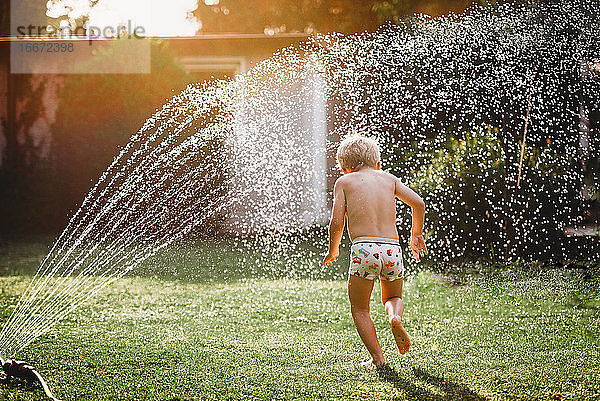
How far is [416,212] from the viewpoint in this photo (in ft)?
10.7

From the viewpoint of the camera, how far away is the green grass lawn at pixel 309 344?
117 inches

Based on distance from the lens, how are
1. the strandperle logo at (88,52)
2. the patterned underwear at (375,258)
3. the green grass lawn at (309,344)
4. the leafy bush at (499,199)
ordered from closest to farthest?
1. the green grass lawn at (309,344)
2. the patterned underwear at (375,258)
3. the leafy bush at (499,199)
4. the strandperle logo at (88,52)

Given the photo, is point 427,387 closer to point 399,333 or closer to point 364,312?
point 399,333

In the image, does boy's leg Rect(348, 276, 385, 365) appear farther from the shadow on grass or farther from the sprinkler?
the sprinkler

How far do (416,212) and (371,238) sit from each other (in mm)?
251

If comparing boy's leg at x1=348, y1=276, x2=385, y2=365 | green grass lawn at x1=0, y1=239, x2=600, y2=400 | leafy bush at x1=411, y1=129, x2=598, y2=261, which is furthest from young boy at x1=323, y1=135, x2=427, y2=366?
leafy bush at x1=411, y1=129, x2=598, y2=261

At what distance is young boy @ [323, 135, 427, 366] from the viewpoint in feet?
10.5

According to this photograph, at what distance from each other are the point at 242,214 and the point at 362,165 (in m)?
7.08

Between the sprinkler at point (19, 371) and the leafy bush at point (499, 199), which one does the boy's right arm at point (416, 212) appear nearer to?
the sprinkler at point (19, 371)

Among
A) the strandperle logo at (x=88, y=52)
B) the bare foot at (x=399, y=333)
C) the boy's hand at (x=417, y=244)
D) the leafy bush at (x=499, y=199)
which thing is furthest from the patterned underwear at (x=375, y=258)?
the strandperle logo at (x=88, y=52)

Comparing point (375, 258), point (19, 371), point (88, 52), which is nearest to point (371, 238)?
point (375, 258)

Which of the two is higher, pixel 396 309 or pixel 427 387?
pixel 396 309

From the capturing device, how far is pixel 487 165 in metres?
6.64

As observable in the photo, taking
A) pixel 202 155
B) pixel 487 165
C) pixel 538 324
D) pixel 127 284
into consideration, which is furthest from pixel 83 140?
pixel 538 324
